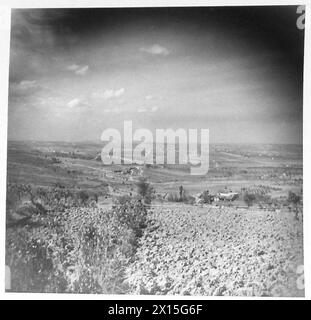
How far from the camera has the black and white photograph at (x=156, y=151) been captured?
130 inches

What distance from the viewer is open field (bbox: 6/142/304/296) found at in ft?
10.8

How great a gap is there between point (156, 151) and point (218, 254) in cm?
92

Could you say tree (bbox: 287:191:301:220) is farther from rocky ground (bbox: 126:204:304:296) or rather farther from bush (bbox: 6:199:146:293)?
bush (bbox: 6:199:146:293)

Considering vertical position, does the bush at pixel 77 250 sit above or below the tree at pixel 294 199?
below

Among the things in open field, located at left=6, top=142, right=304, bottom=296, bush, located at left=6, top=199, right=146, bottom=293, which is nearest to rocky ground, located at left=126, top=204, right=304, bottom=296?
open field, located at left=6, top=142, right=304, bottom=296

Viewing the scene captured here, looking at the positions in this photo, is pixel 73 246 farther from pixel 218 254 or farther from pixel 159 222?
pixel 218 254

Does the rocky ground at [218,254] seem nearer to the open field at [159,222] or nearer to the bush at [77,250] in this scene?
the open field at [159,222]

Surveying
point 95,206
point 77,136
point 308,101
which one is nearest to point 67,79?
point 77,136

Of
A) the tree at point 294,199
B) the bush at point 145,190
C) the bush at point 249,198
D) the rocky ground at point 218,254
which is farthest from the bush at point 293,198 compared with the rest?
the bush at point 145,190

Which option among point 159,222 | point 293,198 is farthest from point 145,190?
point 293,198

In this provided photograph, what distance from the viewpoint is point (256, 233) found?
3.32 meters
